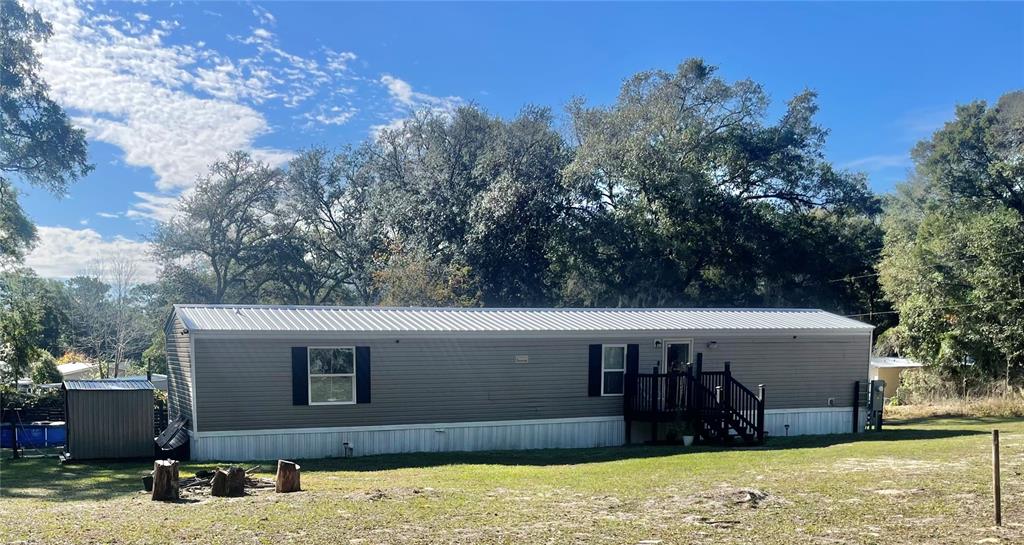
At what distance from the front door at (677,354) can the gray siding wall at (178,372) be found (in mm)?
9267

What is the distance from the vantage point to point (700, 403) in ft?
48.0

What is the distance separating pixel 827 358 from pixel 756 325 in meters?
2.02

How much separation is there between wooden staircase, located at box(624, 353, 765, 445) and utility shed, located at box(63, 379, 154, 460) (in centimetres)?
903

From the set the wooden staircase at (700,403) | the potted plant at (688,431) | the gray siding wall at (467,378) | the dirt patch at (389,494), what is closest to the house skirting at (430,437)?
the gray siding wall at (467,378)

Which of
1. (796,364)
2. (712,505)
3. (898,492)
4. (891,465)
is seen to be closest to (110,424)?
(712,505)

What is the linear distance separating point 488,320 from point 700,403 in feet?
15.0

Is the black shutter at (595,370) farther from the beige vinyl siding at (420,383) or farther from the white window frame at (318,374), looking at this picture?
the white window frame at (318,374)

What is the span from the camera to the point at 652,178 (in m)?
26.9

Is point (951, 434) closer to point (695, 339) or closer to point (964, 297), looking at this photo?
point (695, 339)

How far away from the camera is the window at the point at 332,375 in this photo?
512 inches

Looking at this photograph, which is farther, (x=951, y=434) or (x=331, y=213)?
(x=331, y=213)

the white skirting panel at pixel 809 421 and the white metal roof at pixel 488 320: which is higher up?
the white metal roof at pixel 488 320

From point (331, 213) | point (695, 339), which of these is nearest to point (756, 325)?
point (695, 339)

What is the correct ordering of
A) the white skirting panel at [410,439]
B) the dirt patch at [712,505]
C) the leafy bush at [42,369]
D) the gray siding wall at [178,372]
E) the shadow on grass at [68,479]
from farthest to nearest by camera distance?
the leafy bush at [42,369] → the gray siding wall at [178,372] → the white skirting panel at [410,439] → the shadow on grass at [68,479] → the dirt patch at [712,505]
